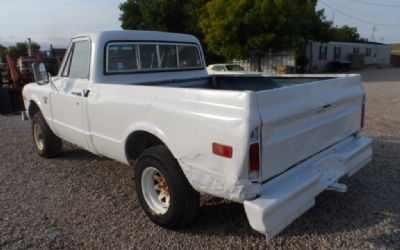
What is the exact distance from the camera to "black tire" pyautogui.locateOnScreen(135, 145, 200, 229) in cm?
311

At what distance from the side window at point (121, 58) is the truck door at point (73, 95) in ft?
0.95

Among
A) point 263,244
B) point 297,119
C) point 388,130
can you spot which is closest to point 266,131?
point 297,119

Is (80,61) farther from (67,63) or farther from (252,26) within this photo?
(252,26)

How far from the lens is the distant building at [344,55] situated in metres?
31.4

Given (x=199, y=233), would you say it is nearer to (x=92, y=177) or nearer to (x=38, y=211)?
(x=38, y=211)

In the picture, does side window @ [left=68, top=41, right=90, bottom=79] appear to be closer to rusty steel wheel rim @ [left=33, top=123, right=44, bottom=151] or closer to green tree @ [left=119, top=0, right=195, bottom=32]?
rusty steel wheel rim @ [left=33, top=123, right=44, bottom=151]

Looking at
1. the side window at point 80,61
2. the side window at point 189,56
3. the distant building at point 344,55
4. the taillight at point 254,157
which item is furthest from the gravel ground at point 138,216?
the distant building at point 344,55

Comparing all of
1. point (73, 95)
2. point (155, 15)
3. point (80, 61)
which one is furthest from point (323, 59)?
point (73, 95)

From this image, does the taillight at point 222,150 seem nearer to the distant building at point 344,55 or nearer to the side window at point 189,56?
the side window at point 189,56

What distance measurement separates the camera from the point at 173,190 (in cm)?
312

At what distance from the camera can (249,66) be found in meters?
29.1

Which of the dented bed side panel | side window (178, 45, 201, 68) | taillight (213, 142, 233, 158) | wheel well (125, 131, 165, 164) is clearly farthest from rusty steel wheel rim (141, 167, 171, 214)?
side window (178, 45, 201, 68)

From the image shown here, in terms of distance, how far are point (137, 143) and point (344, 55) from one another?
1471 inches

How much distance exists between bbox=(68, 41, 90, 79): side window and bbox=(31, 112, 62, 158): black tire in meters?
1.25
